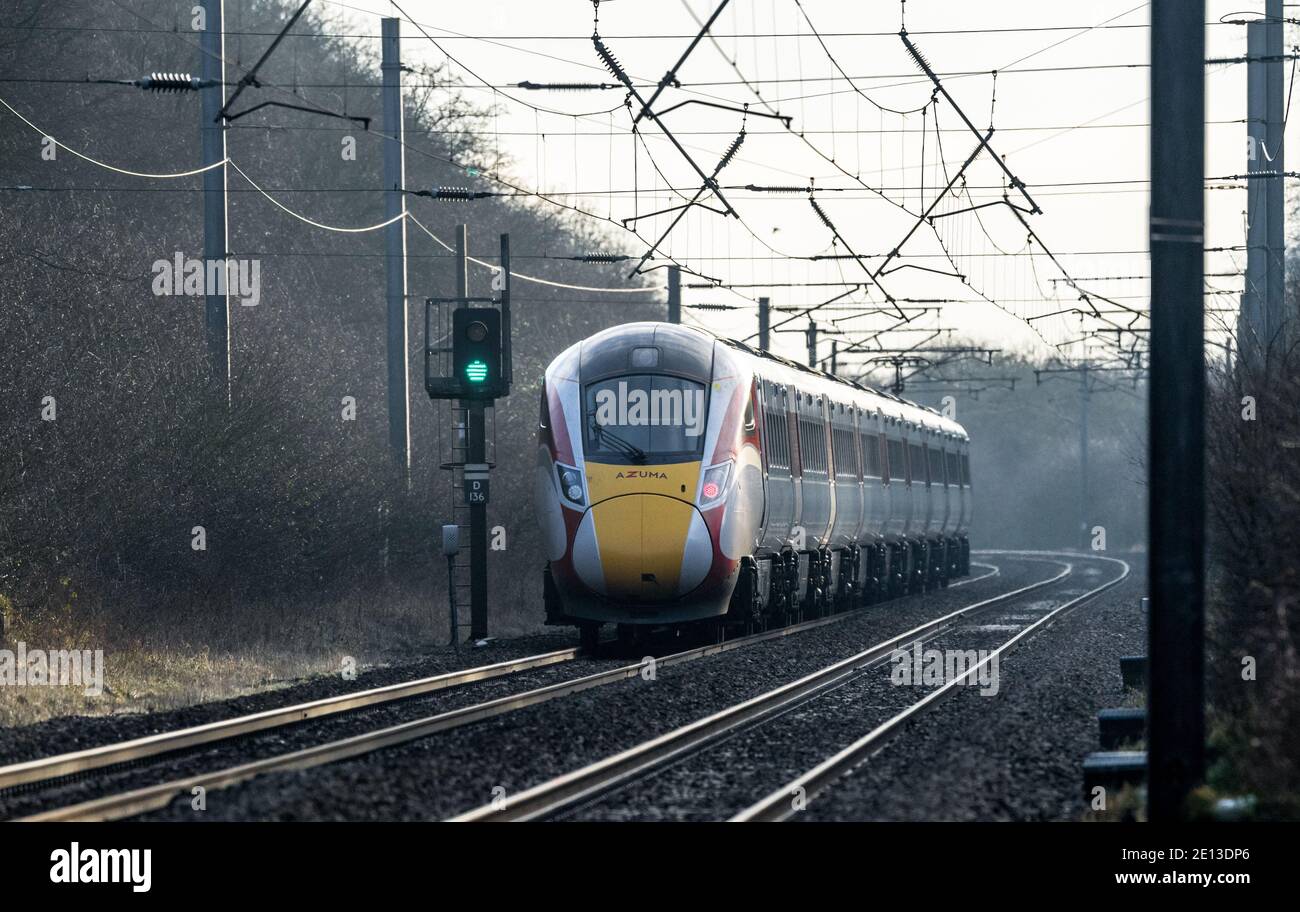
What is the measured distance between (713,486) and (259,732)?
7615 millimetres

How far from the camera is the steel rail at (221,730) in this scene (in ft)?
34.2

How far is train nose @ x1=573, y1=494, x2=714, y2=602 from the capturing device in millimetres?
18953

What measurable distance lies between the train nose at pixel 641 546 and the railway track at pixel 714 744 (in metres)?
2.02

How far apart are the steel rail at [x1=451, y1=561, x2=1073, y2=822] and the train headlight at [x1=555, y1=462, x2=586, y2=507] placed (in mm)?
3283

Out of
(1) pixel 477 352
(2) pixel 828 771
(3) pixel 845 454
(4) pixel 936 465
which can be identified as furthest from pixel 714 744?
(4) pixel 936 465

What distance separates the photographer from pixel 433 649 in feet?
A: 71.4

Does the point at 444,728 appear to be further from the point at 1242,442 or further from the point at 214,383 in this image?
the point at 214,383

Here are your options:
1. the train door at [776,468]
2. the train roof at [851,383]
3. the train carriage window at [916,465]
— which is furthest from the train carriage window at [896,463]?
the train door at [776,468]

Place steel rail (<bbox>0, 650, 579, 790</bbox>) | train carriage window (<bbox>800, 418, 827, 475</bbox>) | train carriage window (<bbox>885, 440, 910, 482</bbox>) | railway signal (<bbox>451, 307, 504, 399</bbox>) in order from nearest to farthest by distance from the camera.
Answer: steel rail (<bbox>0, 650, 579, 790</bbox>), railway signal (<bbox>451, 307, 504, 399</bbox>), train carriage window (<bbox>800, 418, 827, 475</bbox>), train carriage window (<bbox>885, 440, 910, 482</bbox>)

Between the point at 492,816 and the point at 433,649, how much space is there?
1285cm

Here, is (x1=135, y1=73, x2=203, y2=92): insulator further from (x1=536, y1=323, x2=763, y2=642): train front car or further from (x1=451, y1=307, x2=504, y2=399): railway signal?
(x1=536, y1=323, x2=763, y2=642): train front car

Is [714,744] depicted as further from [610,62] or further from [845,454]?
[845,454]

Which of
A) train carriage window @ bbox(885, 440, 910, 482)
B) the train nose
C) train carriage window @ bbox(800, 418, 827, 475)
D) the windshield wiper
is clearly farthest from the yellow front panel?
train carriage window @ bbox(885, 440, 910, 482)

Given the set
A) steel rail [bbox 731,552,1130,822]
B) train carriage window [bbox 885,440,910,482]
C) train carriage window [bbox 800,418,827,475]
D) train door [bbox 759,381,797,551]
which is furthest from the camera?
train carriage window [bbox 885,440,910,482]
